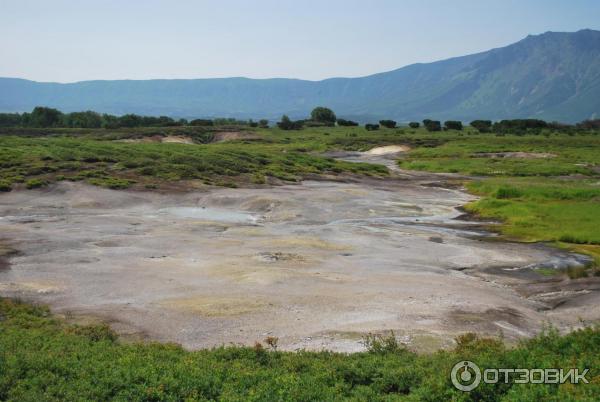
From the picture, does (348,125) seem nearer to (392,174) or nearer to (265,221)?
(392,174)

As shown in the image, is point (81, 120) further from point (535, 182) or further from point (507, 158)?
point (535, 182)

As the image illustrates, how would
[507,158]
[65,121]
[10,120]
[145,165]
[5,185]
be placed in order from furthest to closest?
[65,121] < [10,120] < [507,158] < [145,165] < [5,185]

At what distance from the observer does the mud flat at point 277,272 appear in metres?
20.6

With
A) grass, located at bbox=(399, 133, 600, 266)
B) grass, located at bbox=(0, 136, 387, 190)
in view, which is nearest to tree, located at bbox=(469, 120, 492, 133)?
grass, located at bbox=(399, 133, 600, 266)

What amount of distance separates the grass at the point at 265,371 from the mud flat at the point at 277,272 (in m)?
2.88

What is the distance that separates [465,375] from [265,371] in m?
4.71

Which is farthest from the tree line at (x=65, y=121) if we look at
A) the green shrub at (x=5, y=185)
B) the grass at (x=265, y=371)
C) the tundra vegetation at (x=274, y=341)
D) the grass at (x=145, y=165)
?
the grass at (x=265, y=371)

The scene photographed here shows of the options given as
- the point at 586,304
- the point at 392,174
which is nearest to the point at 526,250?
the point at 586,304

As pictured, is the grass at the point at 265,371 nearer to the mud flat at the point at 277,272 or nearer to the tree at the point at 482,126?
the mud flat at the point at 277,272

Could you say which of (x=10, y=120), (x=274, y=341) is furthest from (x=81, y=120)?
(x=274, y=341)

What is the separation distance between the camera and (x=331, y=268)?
97.3ft

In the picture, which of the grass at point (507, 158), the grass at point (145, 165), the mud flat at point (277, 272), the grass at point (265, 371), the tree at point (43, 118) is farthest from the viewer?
the tree at point (43, 118)

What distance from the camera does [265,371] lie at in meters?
14.1

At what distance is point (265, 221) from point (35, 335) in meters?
28.4
